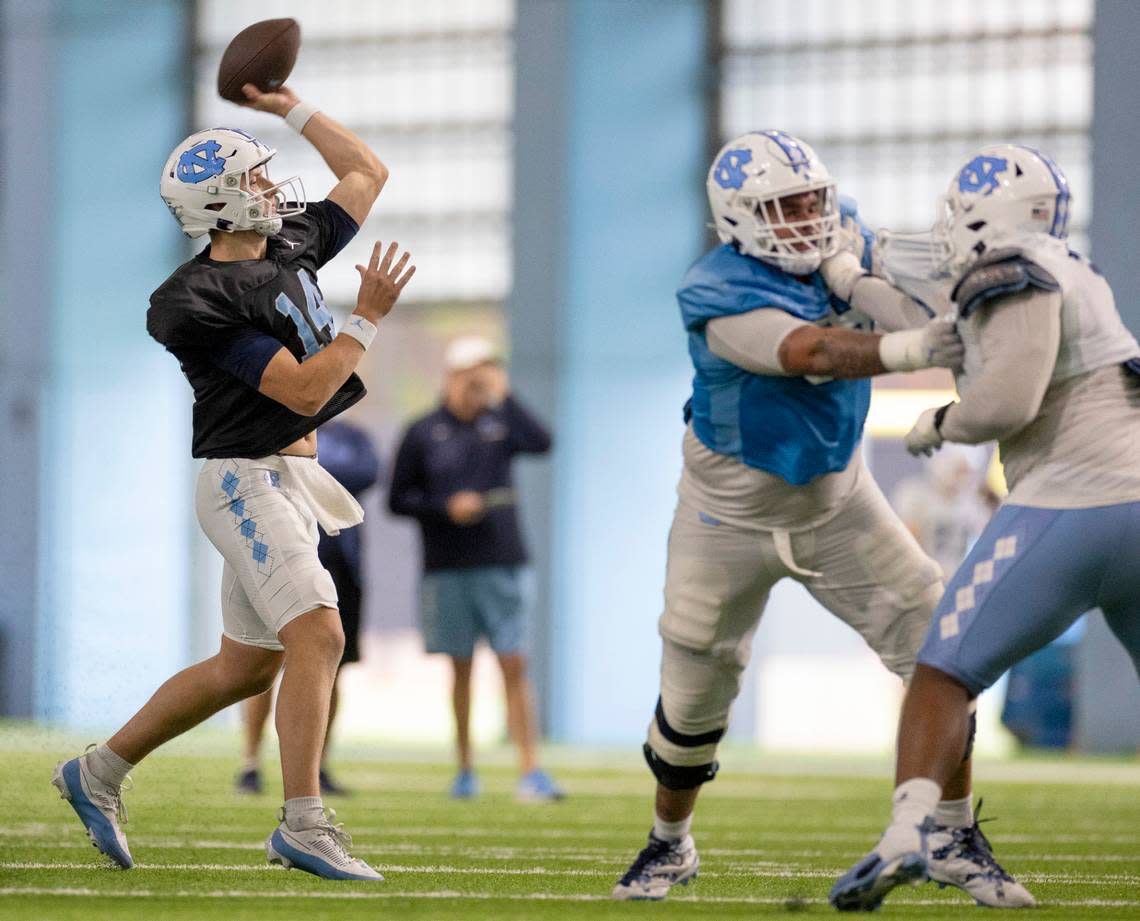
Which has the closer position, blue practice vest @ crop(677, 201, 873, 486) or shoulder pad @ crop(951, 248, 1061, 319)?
shoulder pad @ crop(951, 248, 1061, 319)

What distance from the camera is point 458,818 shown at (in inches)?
276

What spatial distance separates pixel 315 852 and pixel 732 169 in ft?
6.07

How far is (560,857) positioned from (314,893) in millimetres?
1336

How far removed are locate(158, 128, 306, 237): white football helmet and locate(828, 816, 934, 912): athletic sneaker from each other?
2.15 metres

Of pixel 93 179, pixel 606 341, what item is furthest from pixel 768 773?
pixel 93 179

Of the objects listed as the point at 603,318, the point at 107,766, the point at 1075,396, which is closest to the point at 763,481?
the point at 1075,396

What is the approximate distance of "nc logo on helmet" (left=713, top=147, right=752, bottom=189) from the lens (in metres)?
4.54

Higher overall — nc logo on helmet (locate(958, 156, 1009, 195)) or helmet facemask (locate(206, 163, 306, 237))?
nc logo on helmet (locate(958, 156, 1009, 195))

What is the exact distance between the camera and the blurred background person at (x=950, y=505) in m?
12.1

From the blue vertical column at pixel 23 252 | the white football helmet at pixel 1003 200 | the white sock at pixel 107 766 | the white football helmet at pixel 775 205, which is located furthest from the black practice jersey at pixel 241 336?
the blue vertical column at pixel 23 252

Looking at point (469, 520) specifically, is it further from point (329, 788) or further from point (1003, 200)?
point (1003, 200)

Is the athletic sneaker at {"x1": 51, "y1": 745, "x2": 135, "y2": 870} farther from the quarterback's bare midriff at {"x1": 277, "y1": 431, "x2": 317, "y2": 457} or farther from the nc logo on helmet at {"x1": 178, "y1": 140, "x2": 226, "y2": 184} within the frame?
the nc logo on helmet at {"x1": 178, "y1": 140, "x2": 226, "y2": 184}

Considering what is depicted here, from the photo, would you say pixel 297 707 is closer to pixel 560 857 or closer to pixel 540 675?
pixel 560 857

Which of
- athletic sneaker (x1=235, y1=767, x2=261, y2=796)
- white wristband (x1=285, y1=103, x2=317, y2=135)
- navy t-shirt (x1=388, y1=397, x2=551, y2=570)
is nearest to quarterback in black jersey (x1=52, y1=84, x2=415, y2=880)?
white wristband (x1=285, y1=103, x2=317, y2=135)
